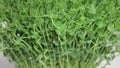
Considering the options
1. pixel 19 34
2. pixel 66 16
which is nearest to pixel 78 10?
pixel 66 16

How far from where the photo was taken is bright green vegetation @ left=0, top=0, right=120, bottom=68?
493 mm

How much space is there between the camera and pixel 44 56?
1.70ft

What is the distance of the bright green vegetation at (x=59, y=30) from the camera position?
49 cm

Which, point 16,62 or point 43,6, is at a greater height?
point 43,6

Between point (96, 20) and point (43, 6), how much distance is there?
3.8 inches

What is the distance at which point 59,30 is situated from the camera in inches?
19.2

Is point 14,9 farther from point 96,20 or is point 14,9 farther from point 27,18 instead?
point 96,20

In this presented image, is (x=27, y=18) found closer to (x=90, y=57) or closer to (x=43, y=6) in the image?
(x=43, y=6)

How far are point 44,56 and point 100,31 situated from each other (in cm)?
11

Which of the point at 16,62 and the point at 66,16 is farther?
the point at 16,62

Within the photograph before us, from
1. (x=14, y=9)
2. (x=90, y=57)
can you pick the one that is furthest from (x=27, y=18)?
(x=90, y=57)

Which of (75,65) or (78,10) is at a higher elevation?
(78,10)

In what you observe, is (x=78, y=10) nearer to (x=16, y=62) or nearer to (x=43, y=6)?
(x=43, y=6)

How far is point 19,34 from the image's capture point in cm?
54
